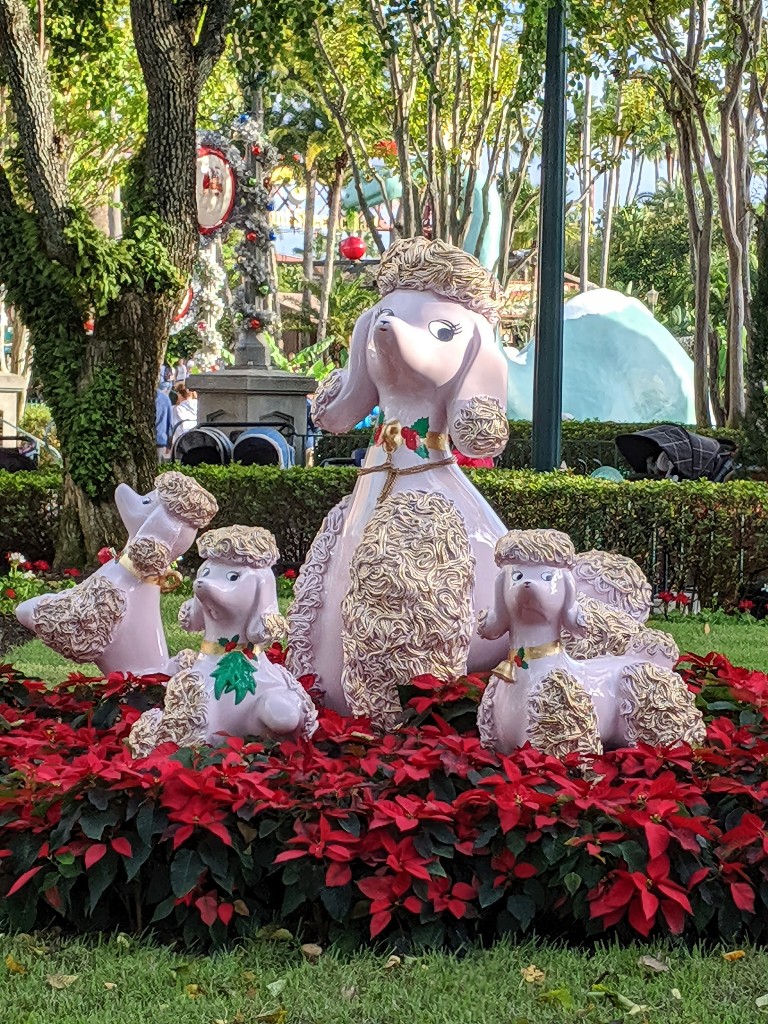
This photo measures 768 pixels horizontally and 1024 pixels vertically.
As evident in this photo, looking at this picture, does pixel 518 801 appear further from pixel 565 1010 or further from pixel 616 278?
pixel 616 278

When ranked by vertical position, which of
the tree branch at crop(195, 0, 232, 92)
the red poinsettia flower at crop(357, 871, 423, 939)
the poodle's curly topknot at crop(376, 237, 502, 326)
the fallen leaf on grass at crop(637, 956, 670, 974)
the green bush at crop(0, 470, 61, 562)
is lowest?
the fallen leaf on grass at crop(637, 956, 670, 974)

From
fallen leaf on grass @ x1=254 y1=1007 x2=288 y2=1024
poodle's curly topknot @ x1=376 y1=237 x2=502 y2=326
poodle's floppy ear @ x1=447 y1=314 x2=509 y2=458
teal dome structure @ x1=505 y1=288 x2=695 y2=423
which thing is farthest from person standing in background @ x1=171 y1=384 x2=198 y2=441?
fallen leaf on grass @ x1=254 y1=1007 x2=288 y2=1024

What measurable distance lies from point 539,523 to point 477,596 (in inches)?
193

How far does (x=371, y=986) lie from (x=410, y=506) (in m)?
1.53

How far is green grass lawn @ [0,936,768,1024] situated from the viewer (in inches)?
113

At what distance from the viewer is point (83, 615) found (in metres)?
4.62

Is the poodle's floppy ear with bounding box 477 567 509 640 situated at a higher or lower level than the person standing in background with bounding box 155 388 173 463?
lower

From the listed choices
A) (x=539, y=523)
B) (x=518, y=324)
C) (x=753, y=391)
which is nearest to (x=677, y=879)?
(x=539, y=523)

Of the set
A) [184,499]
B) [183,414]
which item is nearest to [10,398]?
[183,414]

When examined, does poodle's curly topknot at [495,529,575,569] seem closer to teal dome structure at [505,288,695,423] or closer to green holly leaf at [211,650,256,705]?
green holly leaf at [211,650,256,705]

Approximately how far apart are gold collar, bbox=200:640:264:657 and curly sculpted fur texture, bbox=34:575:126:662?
90 cm

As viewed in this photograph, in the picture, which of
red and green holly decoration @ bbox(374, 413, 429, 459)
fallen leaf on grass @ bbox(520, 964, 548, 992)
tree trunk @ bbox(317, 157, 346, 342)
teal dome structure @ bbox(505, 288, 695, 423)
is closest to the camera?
fallen leaf on grass @ bbox(520, 964, 548, 992)

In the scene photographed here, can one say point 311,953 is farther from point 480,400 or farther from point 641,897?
point 480,400

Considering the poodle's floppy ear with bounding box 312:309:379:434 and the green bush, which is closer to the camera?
the poodle's floppy ear with bounding box 312:309:379:434
